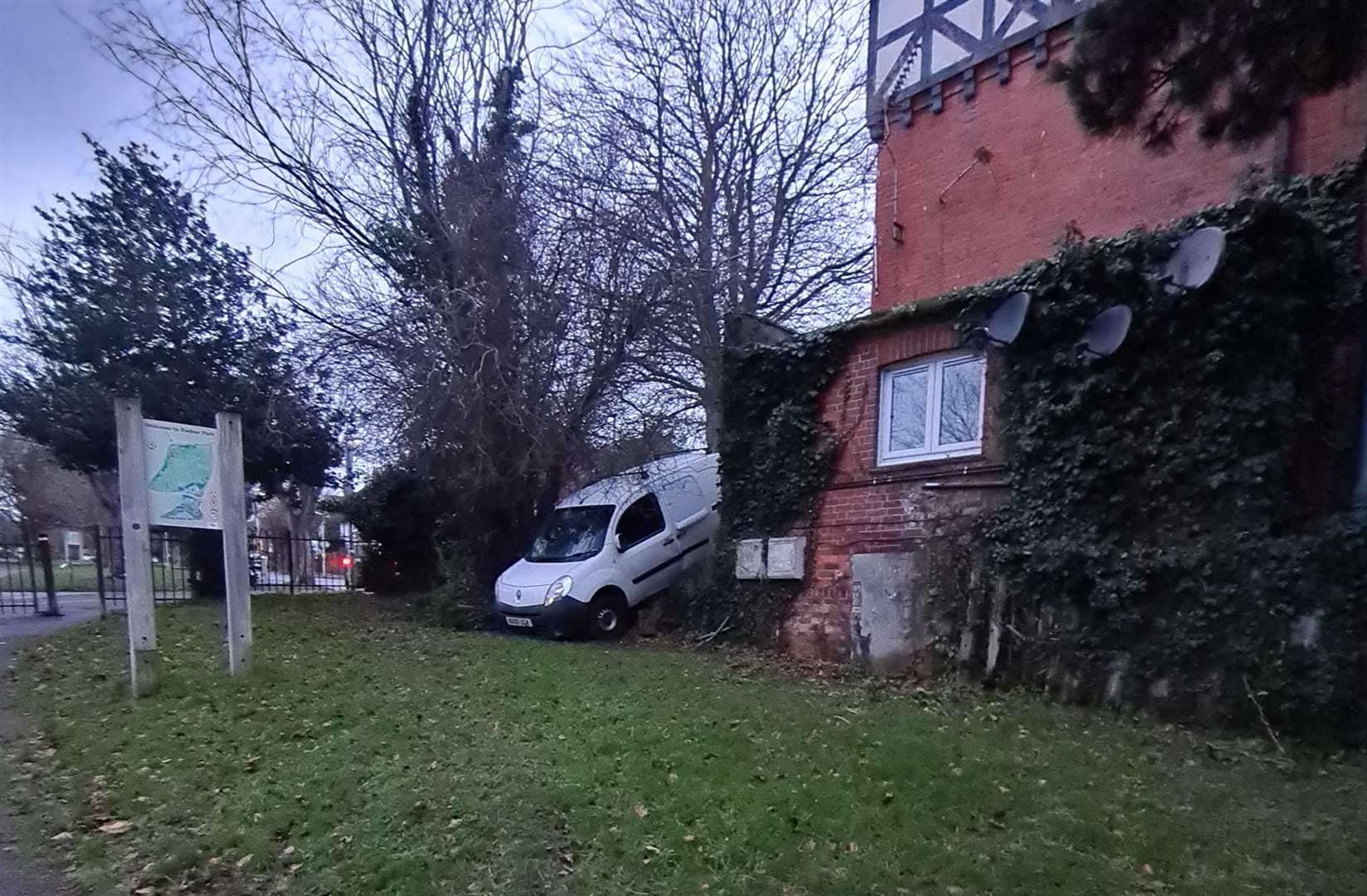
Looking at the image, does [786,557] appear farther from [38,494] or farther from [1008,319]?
[38,494]

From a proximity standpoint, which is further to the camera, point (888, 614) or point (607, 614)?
point (607, 614)

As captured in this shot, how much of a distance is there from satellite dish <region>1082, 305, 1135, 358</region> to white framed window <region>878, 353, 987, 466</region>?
4.23 ft

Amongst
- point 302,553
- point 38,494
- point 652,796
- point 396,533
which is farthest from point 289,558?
point 38,494

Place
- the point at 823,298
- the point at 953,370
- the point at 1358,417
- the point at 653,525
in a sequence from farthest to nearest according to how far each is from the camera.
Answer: the point at 823,298
the point at 653,525
the point at 953,370
the point at 1358,417

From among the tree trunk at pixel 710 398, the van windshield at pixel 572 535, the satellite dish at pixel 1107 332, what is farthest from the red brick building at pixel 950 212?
the tree trunk at pixel 710 398

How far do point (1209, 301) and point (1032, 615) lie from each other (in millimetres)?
2922

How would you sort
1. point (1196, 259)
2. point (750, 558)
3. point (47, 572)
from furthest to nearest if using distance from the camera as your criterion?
point (47, 572), point (750, 558), point (1196, 259)

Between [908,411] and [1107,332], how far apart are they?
256 cm

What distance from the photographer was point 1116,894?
3879mm

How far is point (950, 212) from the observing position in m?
12.0

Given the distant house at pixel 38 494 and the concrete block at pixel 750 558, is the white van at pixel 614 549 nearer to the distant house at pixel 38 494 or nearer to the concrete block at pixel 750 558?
the concrete block at pixel 750 558

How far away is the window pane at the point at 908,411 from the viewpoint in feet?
32.2

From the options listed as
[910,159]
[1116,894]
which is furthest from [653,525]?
[1116,894]

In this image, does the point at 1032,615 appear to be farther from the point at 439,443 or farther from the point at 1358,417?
the point at 439,443
